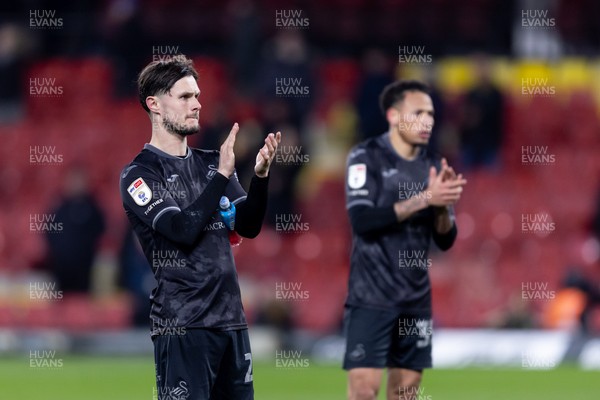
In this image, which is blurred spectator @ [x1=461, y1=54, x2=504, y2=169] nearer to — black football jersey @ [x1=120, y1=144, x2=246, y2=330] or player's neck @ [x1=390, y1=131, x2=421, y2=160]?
player's neck @ [x1=390, y1=131, x2=421, y2=160]

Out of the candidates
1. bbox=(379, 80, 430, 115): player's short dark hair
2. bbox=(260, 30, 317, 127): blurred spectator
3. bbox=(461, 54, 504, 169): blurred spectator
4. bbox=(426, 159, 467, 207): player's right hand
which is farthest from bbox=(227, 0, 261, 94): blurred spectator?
bbox=(426, 159, 467, 207): player's right hand

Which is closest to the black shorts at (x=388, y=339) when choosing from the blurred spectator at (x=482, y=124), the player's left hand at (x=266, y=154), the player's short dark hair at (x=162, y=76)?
the player's left hand at (x=266, y=154)

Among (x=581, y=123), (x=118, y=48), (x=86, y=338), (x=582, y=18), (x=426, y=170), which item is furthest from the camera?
(x=582, y=18)

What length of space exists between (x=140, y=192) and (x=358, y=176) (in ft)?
8.32

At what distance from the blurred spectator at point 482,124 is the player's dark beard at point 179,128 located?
11867 mm

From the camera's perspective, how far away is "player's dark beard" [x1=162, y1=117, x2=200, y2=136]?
6.39 meters

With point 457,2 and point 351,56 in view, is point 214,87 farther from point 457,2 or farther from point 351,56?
point 457,2

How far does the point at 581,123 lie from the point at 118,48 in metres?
7.45

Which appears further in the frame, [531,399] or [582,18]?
[582,18]

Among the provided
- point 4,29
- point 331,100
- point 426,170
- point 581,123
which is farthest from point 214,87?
point 426,170

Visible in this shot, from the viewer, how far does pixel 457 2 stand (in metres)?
21.8

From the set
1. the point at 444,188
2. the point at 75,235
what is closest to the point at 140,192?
the point at 444,188

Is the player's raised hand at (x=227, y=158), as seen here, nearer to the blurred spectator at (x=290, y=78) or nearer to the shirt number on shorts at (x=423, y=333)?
the shirt number on shorts at (x=423, y=333)

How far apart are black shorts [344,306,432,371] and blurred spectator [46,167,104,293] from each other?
29.7 feet
